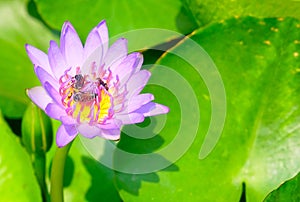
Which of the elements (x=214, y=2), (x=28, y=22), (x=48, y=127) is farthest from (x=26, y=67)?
(x=214, y=2)

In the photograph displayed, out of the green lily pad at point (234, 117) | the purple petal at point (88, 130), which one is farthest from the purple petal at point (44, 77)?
the green lily pad at point (234, 117)

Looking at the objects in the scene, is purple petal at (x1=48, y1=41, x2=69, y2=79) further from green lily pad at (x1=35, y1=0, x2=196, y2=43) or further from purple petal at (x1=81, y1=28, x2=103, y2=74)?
green lily pad at (x1=35, y1=0, x2=196, y2=43)

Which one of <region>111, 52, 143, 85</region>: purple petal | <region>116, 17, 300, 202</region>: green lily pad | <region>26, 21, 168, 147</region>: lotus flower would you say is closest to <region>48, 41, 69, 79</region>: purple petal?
<region>26, 21, 168, 147</region>: lotus flower

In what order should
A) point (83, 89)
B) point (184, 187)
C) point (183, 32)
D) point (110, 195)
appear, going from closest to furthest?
point (83, 89) → point (184, 187) → point (110, 195) → point (183, 32)

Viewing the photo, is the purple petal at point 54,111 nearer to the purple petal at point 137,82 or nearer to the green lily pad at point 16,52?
the purple petal at point 137,82

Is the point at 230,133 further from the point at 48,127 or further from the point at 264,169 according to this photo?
the point at 48,127

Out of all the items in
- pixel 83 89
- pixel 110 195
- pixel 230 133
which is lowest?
pixel 110 195

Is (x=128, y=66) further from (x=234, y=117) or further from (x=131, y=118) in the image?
(x=234, y=117)

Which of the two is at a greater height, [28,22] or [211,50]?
[211,50]
